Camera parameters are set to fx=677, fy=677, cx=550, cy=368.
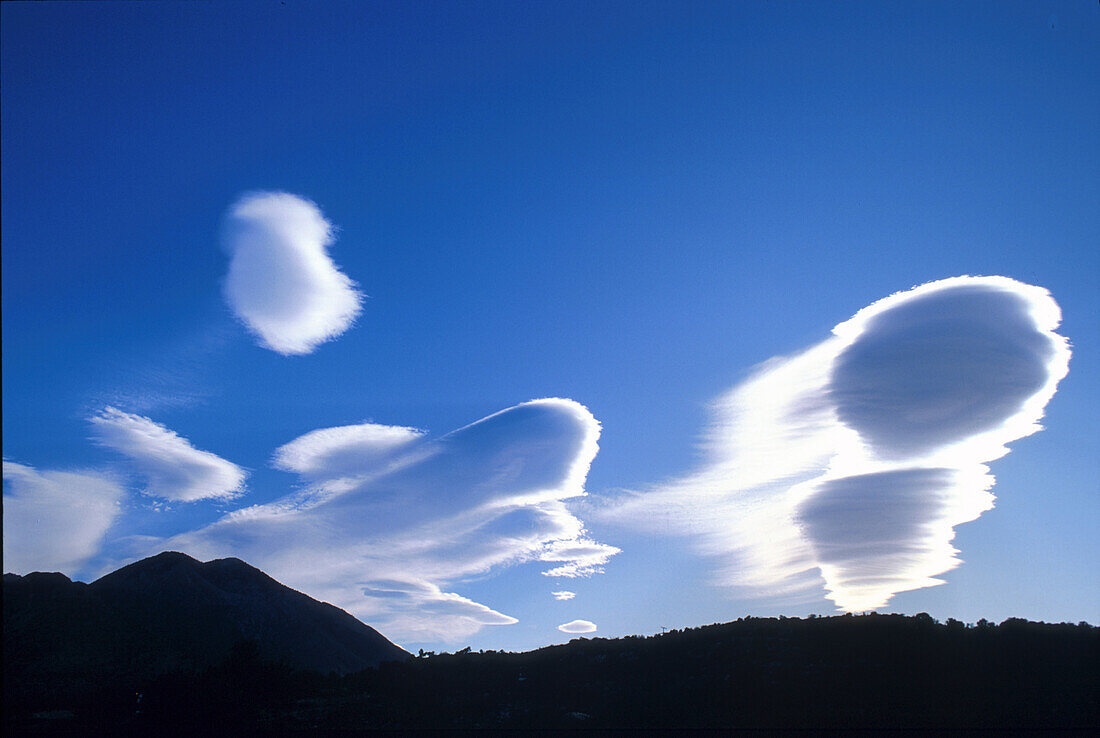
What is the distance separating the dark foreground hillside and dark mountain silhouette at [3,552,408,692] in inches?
327

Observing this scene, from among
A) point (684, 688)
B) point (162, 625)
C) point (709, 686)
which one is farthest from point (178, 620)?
point (709, 686)

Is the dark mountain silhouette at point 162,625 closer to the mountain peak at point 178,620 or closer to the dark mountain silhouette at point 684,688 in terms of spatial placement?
the mountain peak at point 178,620

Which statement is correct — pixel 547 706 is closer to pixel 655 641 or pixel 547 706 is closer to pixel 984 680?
pixel 655 641

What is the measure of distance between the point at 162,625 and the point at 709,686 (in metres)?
57.3

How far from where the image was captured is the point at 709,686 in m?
28.1

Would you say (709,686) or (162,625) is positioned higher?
(162,625)

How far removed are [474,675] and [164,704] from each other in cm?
1528

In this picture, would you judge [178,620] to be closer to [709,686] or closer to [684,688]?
[684,688]

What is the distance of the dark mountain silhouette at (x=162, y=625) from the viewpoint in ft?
180

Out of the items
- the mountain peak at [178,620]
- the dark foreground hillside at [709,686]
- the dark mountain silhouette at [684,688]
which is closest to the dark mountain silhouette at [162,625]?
the mountain peak at [178,620]

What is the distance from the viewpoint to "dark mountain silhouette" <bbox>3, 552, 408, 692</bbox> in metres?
54.9

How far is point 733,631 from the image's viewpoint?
33312 millimetres

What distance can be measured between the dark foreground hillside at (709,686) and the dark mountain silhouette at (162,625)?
831cm

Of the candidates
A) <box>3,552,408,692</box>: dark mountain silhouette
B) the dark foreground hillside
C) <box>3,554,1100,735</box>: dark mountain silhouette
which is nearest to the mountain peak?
<box>3,552,408,692</box>: dark mountain silhouette
